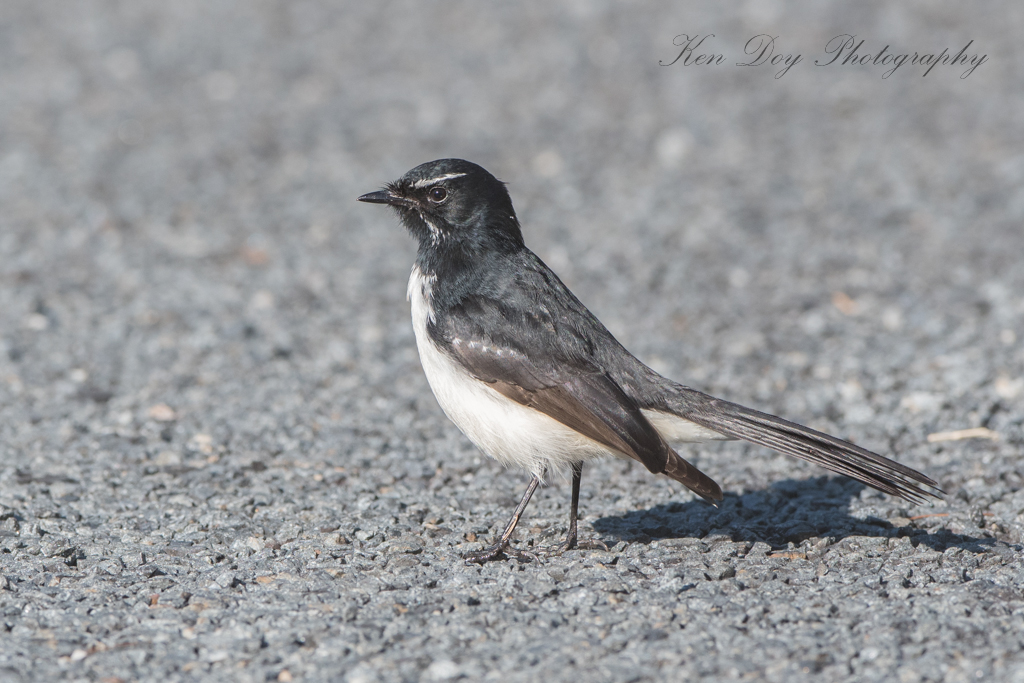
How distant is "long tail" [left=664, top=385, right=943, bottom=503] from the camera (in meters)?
5.04

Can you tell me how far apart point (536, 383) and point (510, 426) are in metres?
0.25

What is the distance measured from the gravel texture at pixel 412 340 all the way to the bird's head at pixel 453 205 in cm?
152

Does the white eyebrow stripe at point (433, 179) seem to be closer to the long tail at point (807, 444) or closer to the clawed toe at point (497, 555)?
the long tail at point (807, 444)

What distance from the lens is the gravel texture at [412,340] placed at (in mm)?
4523

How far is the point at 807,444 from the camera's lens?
5129 millimetres

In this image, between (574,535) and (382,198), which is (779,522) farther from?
(382,198)

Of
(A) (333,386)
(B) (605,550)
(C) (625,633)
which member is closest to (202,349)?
(A) (333,386)

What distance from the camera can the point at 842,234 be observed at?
1007 cm

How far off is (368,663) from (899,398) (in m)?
4.70

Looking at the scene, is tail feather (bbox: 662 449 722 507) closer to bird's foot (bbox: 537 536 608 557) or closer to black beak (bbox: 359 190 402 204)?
bird's foot (bbox: 537 536 608 557)
